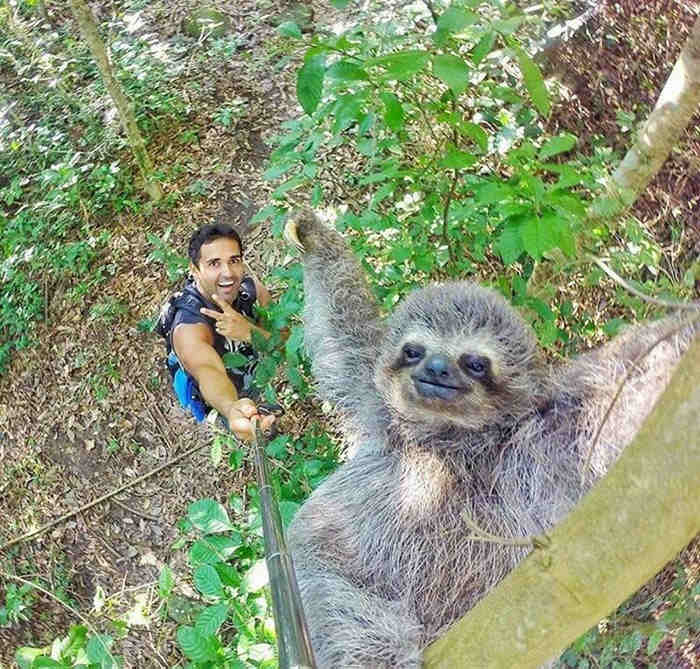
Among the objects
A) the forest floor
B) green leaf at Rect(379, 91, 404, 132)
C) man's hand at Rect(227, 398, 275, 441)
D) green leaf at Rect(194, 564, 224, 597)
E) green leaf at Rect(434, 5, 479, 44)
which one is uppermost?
green leaf at Rect(434, 5, 479, 44)

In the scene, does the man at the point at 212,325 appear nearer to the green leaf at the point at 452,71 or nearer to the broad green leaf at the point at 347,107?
the broad green leaf at the point at 347,107

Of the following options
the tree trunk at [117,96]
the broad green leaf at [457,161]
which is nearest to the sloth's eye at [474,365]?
the broad green leaf at [457,161]

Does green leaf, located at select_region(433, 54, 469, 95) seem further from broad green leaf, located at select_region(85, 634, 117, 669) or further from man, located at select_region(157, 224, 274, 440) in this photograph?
broad green leaf, located at select_region(85, 634, 117, 669)

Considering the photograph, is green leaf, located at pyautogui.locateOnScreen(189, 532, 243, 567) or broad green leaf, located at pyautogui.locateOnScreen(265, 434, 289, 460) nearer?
green leaf, located at pyautogui.locateOnScreen(189, 532, 243, 567)

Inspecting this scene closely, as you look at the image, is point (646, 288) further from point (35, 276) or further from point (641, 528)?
point (35, 276)

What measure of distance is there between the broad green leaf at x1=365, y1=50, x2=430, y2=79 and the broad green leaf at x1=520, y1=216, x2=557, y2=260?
0.96 meters

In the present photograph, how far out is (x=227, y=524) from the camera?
4.46 metres

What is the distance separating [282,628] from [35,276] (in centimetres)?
962

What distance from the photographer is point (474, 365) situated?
4.20m

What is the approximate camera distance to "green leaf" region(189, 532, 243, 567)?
171 inches

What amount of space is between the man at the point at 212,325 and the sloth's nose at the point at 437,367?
5.61 feet

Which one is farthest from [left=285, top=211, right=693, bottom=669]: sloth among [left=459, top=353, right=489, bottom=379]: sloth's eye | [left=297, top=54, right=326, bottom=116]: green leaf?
[left=297, top=54, right=326, bottom=116]: green leaf

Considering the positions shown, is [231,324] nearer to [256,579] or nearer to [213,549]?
[213,549]

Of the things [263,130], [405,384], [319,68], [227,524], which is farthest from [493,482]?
[263,130]
